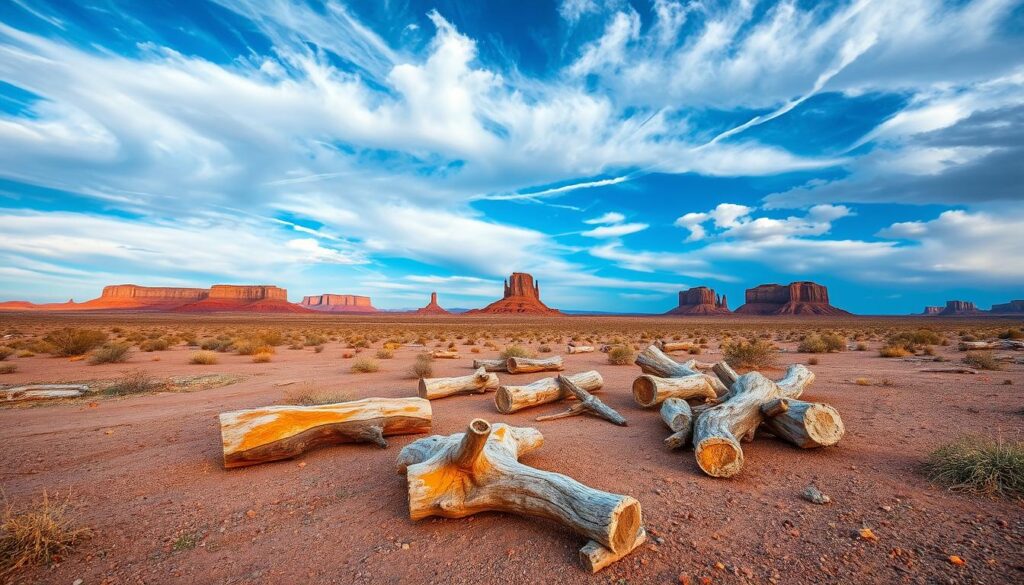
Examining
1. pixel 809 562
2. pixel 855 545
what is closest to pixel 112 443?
pixel 809 562

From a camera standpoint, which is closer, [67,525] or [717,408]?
[67,525]

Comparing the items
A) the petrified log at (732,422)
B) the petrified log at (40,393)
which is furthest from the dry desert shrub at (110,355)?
the petrified log at (732,422)

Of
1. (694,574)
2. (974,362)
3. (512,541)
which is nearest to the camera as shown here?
(694,574)

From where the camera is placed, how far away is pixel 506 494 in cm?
381

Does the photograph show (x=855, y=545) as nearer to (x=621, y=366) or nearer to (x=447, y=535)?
(x=447, y=535)

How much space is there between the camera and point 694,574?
9.99 ft

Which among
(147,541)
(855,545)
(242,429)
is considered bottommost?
(147,541)

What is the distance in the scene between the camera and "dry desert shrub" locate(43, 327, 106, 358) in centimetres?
1642

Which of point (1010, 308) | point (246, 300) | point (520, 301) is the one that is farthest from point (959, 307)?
point (246, 300)

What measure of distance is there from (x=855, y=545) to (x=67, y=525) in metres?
6.33

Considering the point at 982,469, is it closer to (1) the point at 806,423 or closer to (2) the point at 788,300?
(1) the point at 806,423

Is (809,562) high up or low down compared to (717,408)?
down

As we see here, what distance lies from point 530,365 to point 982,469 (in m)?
8.56

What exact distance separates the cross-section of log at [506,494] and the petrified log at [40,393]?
9789 mm
